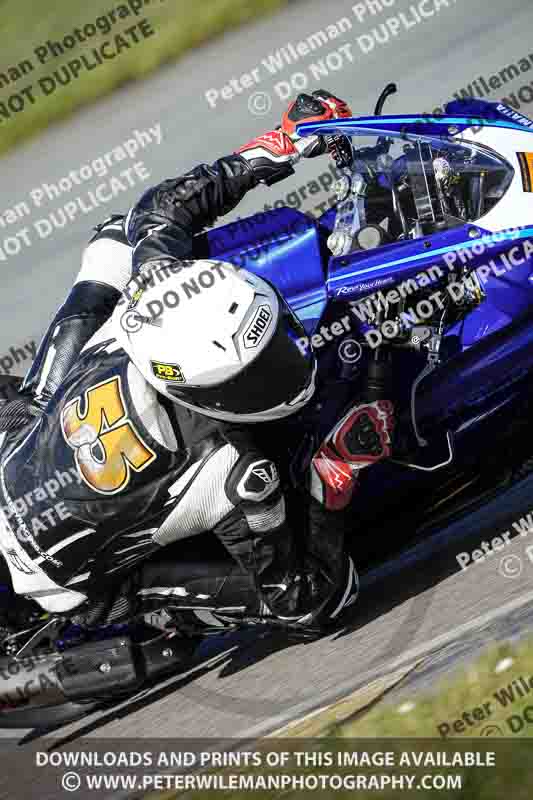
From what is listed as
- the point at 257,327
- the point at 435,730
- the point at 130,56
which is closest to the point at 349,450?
the point at 257,327

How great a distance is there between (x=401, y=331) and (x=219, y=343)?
3.43ft

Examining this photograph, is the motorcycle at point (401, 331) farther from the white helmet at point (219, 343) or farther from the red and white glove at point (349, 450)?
the white helmet at point (219, 343)

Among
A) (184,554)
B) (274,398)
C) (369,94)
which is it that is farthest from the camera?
(369,94)

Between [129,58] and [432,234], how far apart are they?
192 inches

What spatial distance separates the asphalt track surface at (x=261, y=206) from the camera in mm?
4641

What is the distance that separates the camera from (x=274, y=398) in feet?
12.2

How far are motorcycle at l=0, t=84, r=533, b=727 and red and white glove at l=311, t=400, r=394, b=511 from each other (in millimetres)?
89

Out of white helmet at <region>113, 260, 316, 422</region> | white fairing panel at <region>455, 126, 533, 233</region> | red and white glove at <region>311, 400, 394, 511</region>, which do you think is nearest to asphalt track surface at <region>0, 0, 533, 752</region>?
red and white glove at <region>311, 400, 394, 511</region>

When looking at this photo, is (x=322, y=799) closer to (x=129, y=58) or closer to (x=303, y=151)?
(x=303, y=151)

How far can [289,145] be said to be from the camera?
4777 mm

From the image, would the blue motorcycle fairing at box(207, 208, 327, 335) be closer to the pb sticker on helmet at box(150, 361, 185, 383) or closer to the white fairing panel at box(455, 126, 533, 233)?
the white fairing panel at box(455, 126, 533, 233)

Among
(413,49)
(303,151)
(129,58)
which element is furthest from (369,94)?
(303,151)

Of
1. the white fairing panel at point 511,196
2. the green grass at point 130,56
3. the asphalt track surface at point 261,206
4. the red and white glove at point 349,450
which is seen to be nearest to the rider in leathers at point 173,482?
A: the red and white glove at point 349,450

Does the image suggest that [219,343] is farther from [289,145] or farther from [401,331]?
[289,145]
